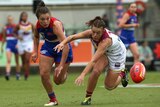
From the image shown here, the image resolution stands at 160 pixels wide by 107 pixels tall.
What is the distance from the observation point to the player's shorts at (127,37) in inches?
883

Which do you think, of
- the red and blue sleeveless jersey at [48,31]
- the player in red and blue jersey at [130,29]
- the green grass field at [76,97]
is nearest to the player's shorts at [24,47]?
the player in red and blue jersey at [130,29]

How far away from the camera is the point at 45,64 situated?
45.4 feet

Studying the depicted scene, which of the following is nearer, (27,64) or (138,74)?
(138,74)

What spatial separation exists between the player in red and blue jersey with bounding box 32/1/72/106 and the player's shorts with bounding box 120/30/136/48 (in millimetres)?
8358

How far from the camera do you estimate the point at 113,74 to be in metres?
14.4

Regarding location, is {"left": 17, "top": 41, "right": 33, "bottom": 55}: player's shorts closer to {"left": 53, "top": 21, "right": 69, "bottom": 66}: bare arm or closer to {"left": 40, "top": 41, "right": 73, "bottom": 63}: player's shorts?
{"left": 40, "top": 41, "right": 73, "bottom": 63}: player's shorts

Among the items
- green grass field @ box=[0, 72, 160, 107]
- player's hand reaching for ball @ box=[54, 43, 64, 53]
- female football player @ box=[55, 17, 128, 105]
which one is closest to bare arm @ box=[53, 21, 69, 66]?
female football player @ box=[55, 17, 128, 105]

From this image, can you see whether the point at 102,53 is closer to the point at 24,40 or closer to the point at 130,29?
the point at 130,29

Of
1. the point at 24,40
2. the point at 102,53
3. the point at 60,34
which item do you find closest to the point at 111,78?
the point at 102,53

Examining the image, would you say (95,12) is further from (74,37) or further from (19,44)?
(74,37)

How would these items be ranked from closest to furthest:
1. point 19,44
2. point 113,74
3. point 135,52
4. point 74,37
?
point 74,37, point 113,74, point 135,52, point 19,44

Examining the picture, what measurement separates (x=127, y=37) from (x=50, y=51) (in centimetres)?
883

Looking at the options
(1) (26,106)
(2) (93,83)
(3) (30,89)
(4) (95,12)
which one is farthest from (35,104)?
(4) (95,12)

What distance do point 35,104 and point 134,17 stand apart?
9.40 m
